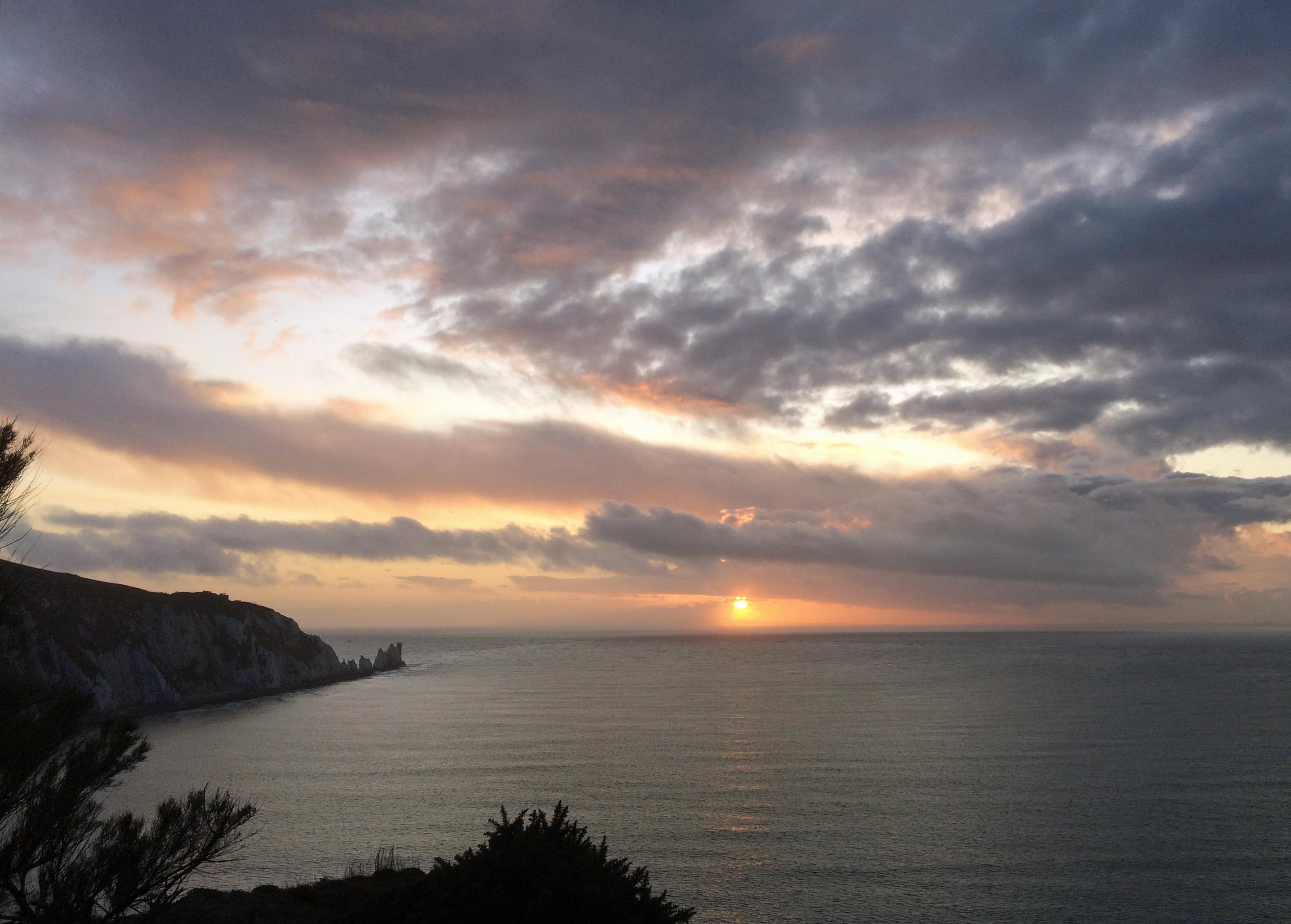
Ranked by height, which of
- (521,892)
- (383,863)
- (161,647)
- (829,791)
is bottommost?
(829,791)

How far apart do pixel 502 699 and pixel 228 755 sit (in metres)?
50.4

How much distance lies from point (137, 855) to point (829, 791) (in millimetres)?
44633

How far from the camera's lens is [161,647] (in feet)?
405

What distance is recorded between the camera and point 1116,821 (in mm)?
46625

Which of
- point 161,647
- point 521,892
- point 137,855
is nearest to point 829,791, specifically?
point 521,892

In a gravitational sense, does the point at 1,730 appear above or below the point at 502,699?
above

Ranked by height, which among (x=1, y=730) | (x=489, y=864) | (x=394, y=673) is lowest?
(x=394, y=673)

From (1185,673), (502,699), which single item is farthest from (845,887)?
(1185,673)

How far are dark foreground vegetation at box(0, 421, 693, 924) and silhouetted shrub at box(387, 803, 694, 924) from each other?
3 centimetres

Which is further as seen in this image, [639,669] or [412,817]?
[639,669]

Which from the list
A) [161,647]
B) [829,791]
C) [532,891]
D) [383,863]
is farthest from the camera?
[161,647]

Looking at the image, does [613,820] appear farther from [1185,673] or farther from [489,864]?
[1185,673]

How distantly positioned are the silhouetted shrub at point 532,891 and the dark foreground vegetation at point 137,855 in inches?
1.4

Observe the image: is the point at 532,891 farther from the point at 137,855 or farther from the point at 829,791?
the point at 829,791
